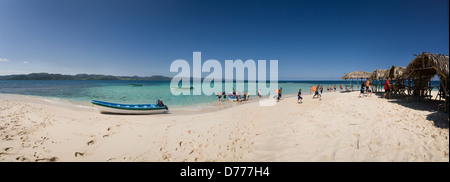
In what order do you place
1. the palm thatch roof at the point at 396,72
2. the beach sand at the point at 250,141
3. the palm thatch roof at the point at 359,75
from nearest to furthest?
the beach sand at the point at 250,141 < the palm thatch roof at the point at 396,72 < the palm thatch roof at the point at 359,75

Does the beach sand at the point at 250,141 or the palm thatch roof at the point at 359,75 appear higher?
the palm thatch roof at the point at 359,75

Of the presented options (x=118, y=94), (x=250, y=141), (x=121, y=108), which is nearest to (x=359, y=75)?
(x=250, y=141)

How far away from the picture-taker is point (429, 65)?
7.00 meters

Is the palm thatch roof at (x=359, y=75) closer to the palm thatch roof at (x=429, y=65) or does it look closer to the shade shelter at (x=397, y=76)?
the shade shelter at (x=397, y=76)

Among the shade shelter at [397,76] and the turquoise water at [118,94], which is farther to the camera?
the turquoise water at [118,94]

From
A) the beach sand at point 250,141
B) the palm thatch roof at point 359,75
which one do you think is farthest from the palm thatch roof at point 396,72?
the beach sand at point 250,141

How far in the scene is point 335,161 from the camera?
12.0 ft

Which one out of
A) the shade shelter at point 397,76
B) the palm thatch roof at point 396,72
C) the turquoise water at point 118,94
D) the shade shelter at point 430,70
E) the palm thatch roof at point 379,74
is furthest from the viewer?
the turquoise water at point 118,94

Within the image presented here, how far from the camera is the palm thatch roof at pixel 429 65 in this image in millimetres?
5789

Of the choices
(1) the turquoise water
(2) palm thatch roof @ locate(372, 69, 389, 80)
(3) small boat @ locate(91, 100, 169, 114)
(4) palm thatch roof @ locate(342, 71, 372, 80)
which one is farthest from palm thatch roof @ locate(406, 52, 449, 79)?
(1) the turquoise water
